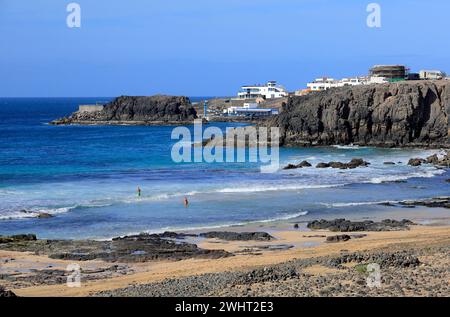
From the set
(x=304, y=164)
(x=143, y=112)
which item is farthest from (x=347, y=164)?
(x=143, y=112)

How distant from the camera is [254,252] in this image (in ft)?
71.6

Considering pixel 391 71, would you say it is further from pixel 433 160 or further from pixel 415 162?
pixel 415 162

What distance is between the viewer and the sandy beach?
15.3 meters

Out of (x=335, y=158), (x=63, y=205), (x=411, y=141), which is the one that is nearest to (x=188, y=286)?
(x=63, y=205)

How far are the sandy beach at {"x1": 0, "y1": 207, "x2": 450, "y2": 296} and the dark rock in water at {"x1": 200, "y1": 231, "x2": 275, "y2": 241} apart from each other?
1.14 ft

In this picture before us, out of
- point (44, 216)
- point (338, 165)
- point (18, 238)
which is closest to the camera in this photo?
point (18, 238)

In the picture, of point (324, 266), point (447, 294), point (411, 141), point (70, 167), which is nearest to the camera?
point (447, 294)

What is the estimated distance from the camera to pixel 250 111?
11644cm

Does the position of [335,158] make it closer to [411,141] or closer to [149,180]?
[411,141]

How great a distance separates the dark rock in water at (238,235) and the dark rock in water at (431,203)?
10.1m

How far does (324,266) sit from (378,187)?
21285 millimetres

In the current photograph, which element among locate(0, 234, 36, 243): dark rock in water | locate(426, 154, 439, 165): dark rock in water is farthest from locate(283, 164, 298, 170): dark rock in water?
locate(0, 234, 36, 243): dark rock in water

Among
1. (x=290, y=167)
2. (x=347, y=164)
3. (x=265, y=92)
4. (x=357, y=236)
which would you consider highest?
(x=265, y=92)

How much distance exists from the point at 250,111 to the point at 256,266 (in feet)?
322
